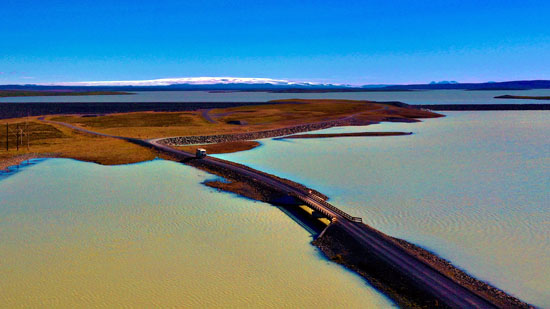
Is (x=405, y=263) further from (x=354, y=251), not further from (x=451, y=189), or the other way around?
(x=451, y=189)

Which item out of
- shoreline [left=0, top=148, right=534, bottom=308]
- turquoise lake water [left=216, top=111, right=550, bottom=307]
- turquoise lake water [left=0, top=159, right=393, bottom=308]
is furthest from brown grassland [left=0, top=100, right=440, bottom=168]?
shoreline [left=0, top=148, right=534, bottom=308]

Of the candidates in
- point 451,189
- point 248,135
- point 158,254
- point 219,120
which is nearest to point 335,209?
point 158,254

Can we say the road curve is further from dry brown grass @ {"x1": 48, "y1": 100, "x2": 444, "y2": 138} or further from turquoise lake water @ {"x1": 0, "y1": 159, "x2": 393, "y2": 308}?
dry brown grass @ {"x1": 48, "y1": 100, "x2": 444, "y2": 138}

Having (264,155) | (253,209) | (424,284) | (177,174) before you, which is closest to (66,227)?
(253,209)

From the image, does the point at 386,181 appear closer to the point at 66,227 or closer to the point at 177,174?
the point at 177,174

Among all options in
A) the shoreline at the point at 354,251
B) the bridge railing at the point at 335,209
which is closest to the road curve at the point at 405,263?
the bridge railing at the point at 335,209
